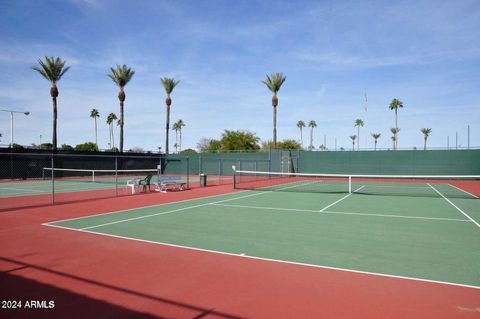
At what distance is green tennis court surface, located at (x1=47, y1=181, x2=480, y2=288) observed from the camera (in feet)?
22.2

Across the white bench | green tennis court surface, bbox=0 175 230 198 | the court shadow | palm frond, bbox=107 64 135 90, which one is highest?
palm frond, bbox=107 64 135 90

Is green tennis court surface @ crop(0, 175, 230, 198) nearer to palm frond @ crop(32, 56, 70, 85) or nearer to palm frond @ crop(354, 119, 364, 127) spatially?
palm frond @ crop(32, 56, 70, 85)

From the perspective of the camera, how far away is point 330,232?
31.0ft

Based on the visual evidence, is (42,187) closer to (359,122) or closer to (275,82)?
(275,82)

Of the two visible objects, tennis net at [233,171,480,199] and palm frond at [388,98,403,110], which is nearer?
tennis net at [233,171,480,199]

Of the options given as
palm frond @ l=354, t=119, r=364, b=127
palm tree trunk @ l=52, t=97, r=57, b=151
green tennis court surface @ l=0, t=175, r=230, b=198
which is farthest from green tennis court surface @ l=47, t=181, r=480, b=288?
palm frond @ l=354, t=119, r=364, b=127

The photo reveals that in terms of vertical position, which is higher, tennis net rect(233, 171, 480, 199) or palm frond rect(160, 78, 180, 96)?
palm frond rect(160, 78, 180, 96)

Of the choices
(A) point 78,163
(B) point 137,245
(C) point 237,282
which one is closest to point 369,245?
(C) point 237,282

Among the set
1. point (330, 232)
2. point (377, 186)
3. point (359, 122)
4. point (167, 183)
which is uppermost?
point (359, 122)

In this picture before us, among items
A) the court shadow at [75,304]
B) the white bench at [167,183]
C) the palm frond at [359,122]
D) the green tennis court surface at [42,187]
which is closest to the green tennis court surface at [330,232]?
the court shadow at [75,304]

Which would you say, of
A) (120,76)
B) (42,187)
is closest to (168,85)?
(120,76)

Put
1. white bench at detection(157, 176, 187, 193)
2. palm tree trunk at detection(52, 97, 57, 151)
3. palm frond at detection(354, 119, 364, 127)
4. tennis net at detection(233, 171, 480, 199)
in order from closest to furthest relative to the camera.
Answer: tennis net at detection(233, 171, 480, 199) < white bench at detection(157, 176, 187, 193) < palm tree trunk at detection(52, 97, 57, 151) < palm frond at detection(354, 119, 364, 127)

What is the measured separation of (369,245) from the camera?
26.4ft

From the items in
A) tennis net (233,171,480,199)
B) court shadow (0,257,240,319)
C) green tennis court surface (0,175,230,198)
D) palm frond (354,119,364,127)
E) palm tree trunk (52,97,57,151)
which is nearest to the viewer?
court shadow (0,257,240,319)
